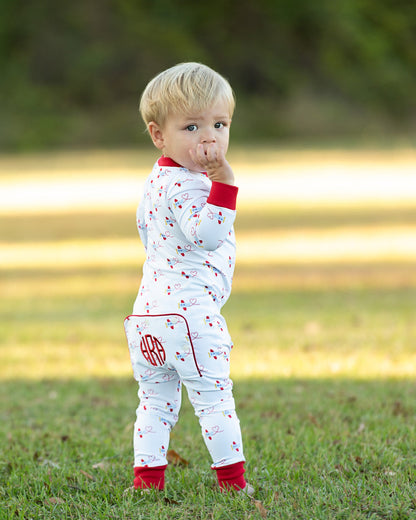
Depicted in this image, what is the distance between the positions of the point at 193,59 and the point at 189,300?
1825 inches

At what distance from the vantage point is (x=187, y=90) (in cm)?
323

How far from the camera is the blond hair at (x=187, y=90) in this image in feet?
10.6

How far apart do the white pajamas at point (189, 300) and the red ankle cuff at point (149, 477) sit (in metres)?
0.30

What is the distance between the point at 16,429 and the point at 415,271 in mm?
6811

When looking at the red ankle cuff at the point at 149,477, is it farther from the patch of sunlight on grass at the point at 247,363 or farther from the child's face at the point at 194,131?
the patch of sunlight on grass at the point at 247,363

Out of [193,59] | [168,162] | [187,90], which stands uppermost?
[193,59]

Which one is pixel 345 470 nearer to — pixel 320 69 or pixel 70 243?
pixel 70 243

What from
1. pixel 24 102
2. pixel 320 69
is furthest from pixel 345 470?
pixel 320 69

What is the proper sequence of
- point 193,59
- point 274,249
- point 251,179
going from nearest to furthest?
point 274,249, point 251,179, point 193,59

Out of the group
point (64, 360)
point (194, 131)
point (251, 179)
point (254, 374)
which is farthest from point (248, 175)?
point (194, 131)

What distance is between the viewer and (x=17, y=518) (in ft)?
10.9

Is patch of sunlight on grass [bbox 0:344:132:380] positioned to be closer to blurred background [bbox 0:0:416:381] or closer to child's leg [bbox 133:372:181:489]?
blurred background [bbox 0:0:416:381]

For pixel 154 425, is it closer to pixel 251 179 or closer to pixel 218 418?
pixel 218 418

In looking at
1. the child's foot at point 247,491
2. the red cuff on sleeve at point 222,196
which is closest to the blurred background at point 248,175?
the child's foot at point 247,491
